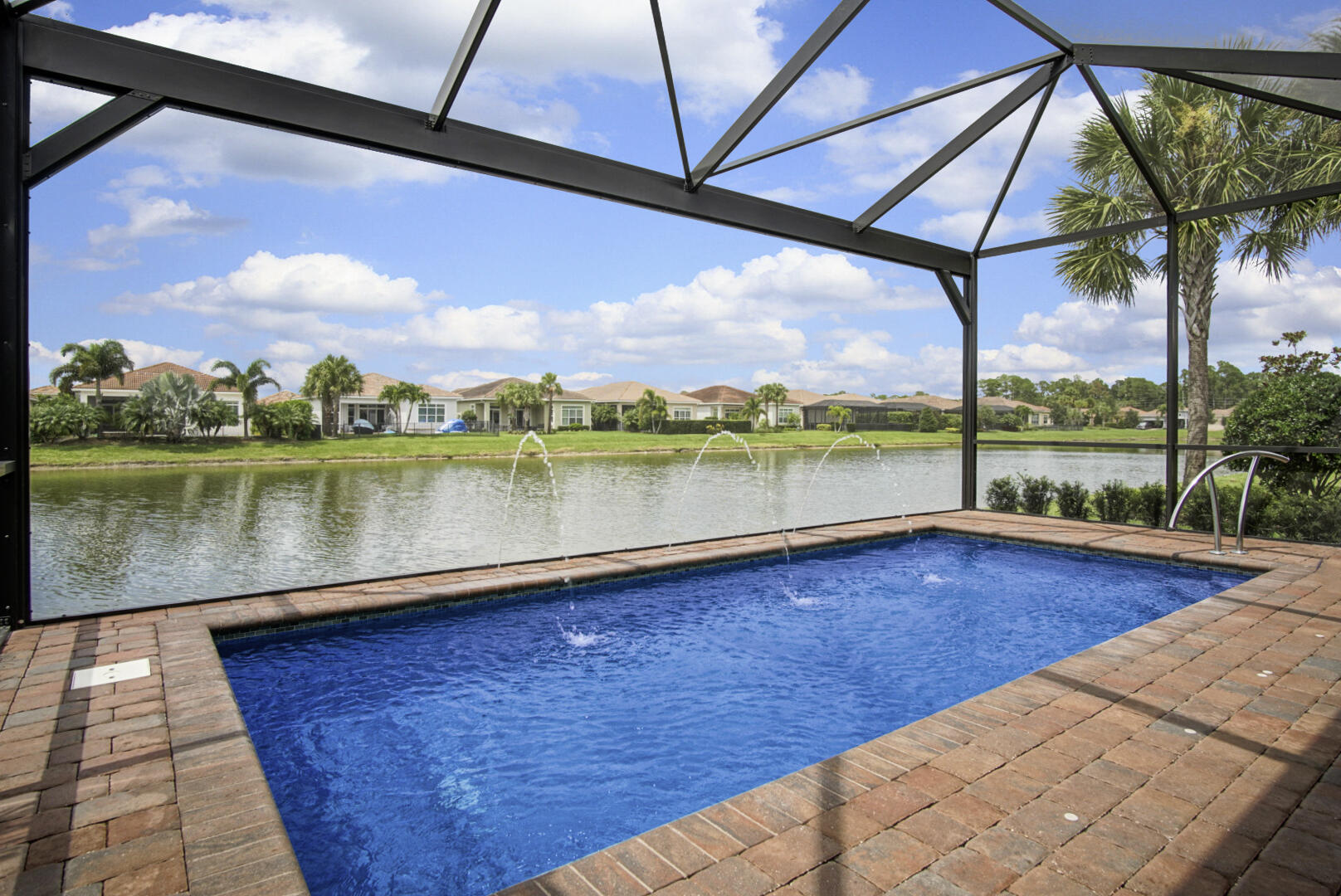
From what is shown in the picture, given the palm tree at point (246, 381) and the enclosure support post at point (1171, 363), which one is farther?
the palm tree at point (246, 381)

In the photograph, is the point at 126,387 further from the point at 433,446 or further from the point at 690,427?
the point at 690,427

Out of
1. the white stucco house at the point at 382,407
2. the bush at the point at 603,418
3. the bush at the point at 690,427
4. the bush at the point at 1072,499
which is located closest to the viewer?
the bush at the point at 1072,499

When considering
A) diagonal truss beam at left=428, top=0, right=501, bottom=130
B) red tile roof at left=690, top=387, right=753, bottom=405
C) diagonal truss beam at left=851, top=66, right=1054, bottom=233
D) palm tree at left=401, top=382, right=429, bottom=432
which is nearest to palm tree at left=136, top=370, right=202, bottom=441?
palm tree at left=401, top=382, right=429, bottom=432

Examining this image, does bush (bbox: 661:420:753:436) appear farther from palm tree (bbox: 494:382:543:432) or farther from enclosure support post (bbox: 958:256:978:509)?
enclosure support post (bbox: 958:256:978:509)

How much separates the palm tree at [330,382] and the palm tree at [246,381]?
156 centimetres

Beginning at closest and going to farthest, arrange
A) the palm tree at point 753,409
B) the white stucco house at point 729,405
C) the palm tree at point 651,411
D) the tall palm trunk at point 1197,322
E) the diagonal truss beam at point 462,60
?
the diagonal truss beam at point 462,60 < the tall palm trunk at point 1197,322 < the palm tree at point 651,411 < the palm tree at point 753,409 < the white stucco house at point 729,405

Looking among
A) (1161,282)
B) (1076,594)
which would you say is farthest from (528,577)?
(1161,282)

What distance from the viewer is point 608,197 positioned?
189 inches

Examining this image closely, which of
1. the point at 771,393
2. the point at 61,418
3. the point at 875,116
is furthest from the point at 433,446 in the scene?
the point at 771,393

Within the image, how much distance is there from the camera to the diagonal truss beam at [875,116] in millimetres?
4859

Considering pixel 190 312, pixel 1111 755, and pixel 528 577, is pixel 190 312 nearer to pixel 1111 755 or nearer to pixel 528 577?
pixel 528 577

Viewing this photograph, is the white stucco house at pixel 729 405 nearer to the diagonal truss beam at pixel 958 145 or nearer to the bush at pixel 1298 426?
the bush at pixel 1298 426

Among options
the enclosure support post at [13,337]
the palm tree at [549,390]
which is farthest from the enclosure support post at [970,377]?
the palm tree at [549,390]

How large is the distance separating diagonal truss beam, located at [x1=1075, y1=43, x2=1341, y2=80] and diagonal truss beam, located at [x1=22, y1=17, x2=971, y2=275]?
227cm
